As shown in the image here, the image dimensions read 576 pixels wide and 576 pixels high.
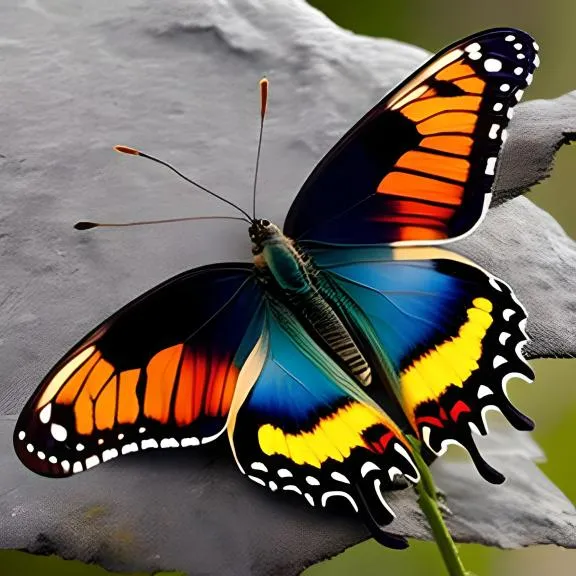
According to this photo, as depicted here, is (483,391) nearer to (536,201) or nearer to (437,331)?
(437,331)

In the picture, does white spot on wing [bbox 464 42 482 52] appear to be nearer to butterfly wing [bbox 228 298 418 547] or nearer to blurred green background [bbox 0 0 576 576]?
butterfly wing [bbox 228 298 418 547]

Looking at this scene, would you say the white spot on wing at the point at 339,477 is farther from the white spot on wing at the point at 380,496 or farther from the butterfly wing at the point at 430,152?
the butterfly wing at the point at 430,152

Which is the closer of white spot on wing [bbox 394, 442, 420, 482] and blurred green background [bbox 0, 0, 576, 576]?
white spot on wing [bbox 394, 442, 420, 482]

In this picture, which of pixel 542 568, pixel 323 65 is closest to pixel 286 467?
pixel 323 65

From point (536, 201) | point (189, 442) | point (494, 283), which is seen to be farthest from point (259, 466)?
point (536, 201)

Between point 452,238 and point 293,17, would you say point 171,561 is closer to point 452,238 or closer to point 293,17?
point 452,238

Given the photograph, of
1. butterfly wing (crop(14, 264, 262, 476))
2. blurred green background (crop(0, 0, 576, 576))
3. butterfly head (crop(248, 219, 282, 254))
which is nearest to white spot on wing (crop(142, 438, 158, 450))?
butterfly wing (crop(14, 264, 262, 476))

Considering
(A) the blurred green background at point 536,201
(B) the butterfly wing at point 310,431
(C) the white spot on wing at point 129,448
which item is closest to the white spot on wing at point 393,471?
(B) the butterfly wing at point 310,431
